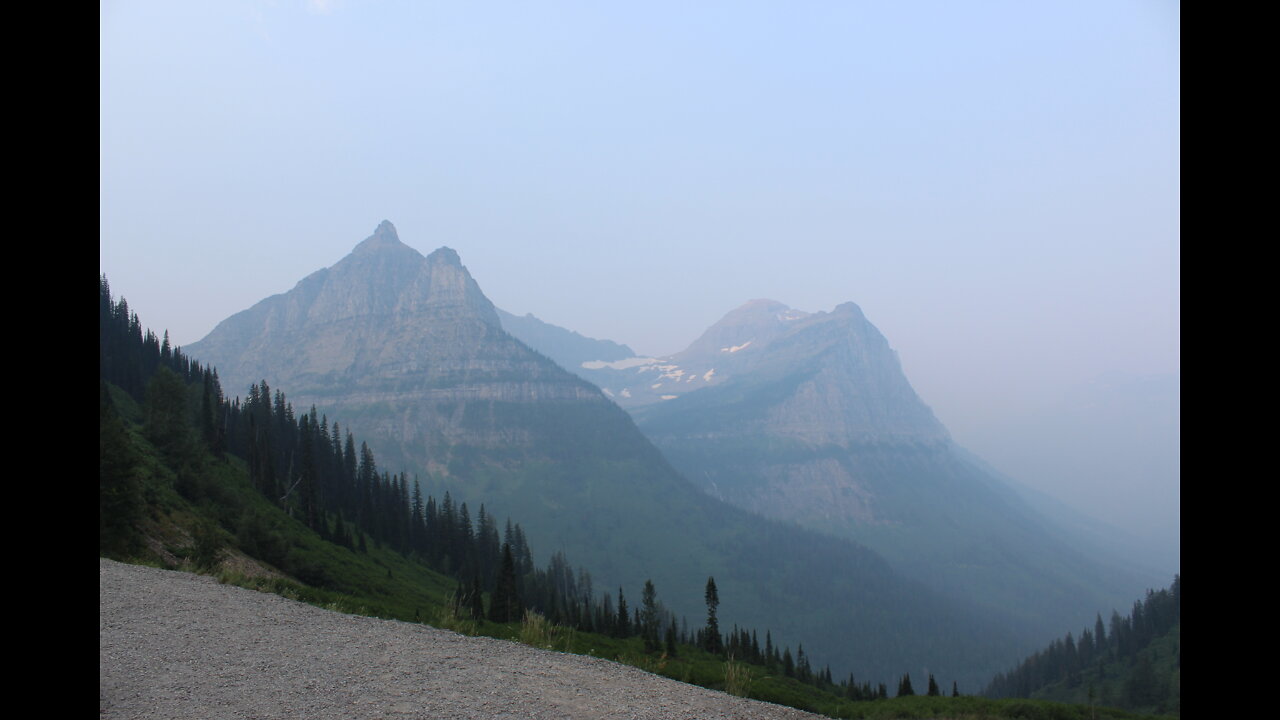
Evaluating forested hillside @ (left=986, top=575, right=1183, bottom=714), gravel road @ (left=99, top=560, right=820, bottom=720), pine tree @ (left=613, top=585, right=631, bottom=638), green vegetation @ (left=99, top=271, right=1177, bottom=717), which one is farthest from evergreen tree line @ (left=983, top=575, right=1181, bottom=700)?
gravel road @ (left=99, top=560, right=820, bottom=720)

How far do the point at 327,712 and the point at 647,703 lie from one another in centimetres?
640

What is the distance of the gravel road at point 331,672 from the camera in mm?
13125

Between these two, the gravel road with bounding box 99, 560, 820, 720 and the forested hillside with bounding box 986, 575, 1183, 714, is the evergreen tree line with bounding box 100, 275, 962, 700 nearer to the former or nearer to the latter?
the gravel road with bounding box 99, 560, 820, 720

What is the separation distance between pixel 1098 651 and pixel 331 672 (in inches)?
8091

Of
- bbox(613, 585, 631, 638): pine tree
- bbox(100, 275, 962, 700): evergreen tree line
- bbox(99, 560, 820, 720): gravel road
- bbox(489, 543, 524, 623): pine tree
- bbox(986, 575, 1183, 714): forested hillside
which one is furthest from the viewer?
bbox(986, 575, 1183, 714): forested hillside

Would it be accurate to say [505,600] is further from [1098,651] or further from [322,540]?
[1098,651]

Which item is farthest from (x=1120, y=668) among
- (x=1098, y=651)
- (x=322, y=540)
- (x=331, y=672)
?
(x=331, y=672)

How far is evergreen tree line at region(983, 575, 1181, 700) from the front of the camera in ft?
511

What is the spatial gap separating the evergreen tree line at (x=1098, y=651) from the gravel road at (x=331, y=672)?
174241 mm

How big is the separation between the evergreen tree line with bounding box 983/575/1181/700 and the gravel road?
572ft

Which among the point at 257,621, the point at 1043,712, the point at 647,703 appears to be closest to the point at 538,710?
the point at 647,703
